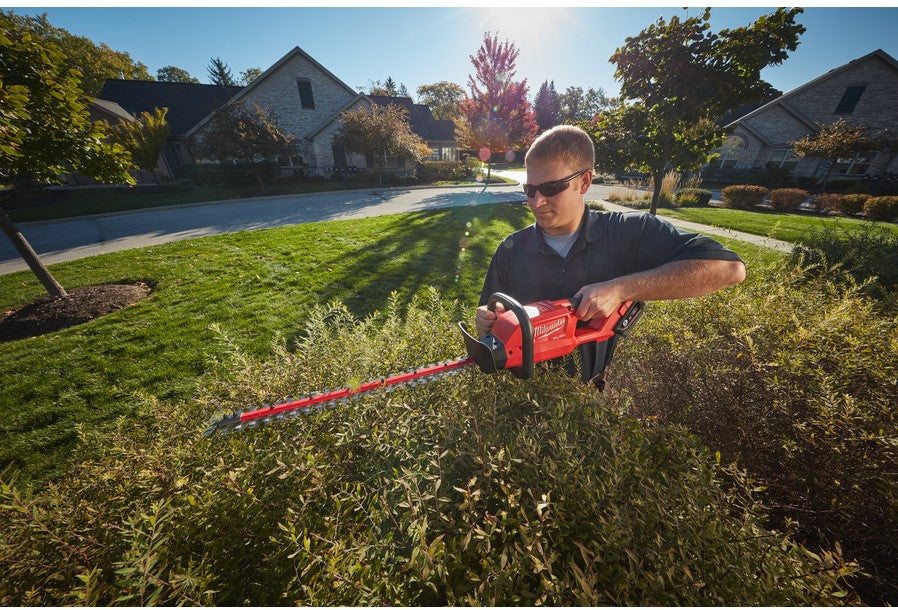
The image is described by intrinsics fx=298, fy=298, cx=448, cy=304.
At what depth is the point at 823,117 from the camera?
82.8ft

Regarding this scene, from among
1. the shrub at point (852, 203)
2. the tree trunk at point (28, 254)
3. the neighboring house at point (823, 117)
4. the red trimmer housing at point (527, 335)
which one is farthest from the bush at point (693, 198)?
the tree trunk at point (28, 254)

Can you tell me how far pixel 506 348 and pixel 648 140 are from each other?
815cm

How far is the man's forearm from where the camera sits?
5.98 ft

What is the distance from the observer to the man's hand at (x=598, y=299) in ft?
6.18

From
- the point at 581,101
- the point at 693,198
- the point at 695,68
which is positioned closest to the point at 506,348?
the point at 695,68

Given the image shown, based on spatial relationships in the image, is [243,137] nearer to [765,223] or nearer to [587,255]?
[587,255]

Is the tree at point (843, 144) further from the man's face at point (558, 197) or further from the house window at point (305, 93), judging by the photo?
the house window at point (305, 93)

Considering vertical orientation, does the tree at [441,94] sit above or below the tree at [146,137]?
above

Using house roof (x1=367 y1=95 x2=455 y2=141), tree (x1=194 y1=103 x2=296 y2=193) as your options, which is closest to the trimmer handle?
tree (x1=194 y1=103 x2=296 y2=193)

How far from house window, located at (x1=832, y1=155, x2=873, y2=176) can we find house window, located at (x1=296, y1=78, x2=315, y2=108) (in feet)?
134

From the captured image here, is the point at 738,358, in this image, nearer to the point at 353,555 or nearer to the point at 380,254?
the point at 353,555

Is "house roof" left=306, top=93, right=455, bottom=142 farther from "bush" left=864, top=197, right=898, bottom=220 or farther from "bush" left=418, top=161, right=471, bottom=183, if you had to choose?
"bush" left=864, top=197, right=898, bottom=220

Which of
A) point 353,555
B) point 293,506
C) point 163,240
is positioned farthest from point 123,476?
point 163,240

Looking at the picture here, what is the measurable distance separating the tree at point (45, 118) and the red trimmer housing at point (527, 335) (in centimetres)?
549
